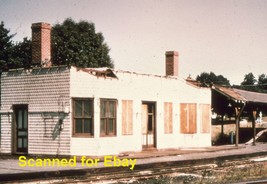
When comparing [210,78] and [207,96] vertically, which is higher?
[210,78]

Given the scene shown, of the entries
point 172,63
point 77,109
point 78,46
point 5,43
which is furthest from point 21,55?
point 77,109

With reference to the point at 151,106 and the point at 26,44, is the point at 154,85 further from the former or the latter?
the point at 26,44

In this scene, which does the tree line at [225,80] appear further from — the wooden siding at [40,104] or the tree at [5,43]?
the wooden siding at [40,104]

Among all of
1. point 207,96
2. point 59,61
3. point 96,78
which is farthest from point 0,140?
point 59,61

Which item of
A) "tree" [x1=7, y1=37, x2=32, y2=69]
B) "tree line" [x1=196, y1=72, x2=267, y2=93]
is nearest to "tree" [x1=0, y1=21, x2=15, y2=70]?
"tree" [x1=7, y1=37, x2=32, y2=69]

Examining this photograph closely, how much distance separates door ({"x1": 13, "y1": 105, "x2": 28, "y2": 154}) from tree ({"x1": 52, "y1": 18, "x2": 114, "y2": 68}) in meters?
23.7

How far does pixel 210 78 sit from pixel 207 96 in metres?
89.0

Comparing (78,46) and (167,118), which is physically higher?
(78,46)

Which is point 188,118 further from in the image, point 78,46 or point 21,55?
point 78,46

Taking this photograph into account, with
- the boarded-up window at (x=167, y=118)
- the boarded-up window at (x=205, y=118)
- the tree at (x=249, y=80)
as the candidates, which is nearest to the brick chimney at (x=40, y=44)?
the boarded-up window at (x=167, y=118)

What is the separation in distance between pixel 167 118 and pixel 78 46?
2402 cm

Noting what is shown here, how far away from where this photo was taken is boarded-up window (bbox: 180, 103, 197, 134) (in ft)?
74.6

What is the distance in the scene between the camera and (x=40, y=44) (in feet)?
60.1

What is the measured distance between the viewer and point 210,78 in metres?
112
